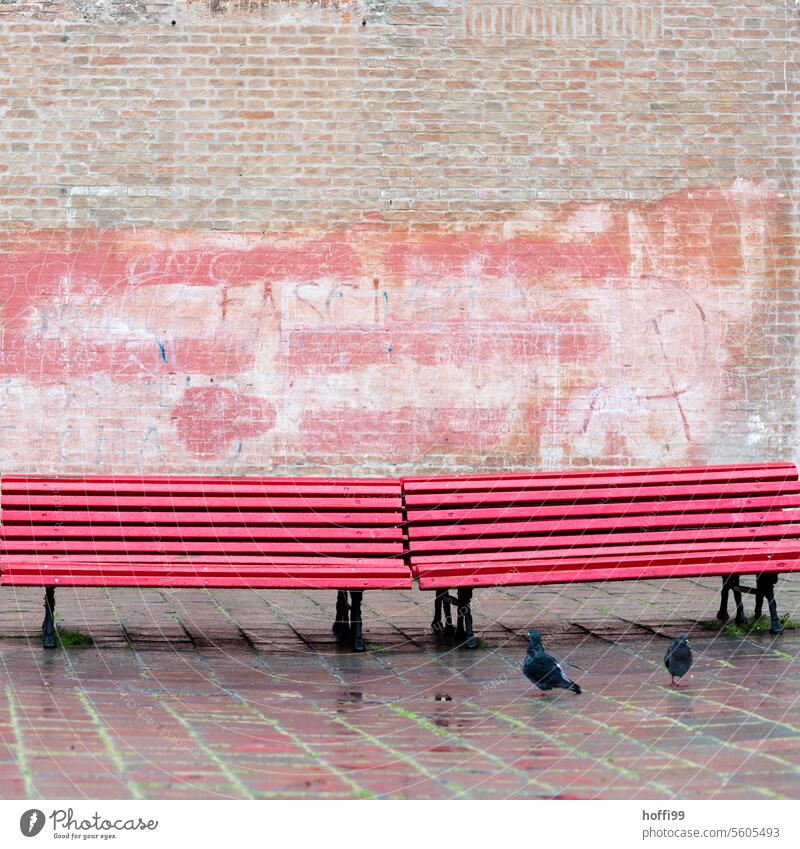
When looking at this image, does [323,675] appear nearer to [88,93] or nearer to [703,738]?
[703,738]

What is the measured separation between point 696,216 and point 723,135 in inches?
27.2

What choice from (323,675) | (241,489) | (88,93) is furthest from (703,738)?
(88,93)

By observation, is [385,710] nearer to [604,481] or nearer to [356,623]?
[356,623]

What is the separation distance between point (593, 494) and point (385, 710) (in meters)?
2.15

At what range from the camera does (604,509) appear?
22.7 ft

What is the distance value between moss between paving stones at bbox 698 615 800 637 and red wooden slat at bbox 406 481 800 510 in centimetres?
71

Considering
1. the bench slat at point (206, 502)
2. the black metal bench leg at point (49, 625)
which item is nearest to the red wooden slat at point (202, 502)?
the bench slat at point (206, 502)

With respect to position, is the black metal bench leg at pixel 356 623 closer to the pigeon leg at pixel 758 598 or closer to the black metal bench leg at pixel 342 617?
the black metal bench leg at pixel 342 617

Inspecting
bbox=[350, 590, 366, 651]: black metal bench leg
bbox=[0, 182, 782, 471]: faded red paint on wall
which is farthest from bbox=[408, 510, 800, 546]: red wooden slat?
bbox=[0, 182, 782, 471]: faded red paint on wall

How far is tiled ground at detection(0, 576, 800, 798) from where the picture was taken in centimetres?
427

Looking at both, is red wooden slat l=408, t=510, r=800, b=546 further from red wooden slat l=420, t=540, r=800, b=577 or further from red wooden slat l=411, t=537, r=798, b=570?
red wooden slat l=420, t=540, r=800, b=577

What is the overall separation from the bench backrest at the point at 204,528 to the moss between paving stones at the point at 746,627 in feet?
5.99

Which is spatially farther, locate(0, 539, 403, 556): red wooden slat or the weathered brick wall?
the weathered brick wall

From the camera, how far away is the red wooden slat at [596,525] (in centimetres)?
670
